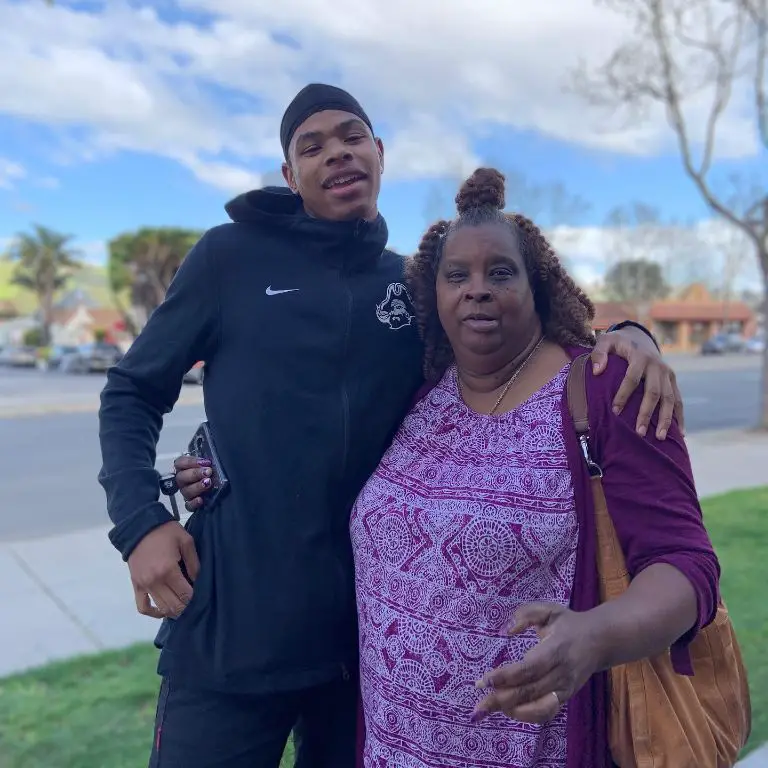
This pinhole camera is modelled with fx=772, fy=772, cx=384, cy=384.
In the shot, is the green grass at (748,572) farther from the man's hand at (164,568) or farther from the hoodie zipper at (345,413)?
the man's hand at (164,568)

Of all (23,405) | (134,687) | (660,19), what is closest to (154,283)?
(23,405)

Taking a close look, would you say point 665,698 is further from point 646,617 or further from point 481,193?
point 481,193

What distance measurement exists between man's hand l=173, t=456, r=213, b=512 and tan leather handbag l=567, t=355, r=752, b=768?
785 millimetres

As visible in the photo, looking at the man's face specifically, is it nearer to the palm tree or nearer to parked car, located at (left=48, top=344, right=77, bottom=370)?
parked car, located at (left=48, top=344, right=77, bottom=370)

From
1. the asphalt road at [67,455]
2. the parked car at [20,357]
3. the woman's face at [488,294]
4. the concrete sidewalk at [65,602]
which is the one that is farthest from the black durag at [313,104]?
the parked car at [20,357]

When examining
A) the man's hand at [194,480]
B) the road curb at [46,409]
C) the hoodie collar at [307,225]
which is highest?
the hoodie collar at [307,225]

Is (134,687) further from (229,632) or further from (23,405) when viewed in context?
(23,405)

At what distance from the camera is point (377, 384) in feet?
5.75

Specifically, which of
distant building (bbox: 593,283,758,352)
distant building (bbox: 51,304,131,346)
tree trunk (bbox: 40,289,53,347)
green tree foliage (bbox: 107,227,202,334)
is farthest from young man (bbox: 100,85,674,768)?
distant building (bbox: 51,304,131,346)

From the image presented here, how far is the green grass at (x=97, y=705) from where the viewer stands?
3039mm

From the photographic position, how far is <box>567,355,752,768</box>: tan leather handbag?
1403 millimetres

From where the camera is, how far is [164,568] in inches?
62.2

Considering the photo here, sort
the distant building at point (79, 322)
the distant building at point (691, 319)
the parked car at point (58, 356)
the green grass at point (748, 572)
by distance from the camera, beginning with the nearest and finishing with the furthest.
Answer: the green grass at point (748, 572) < the parked car at point (58, 356) < the distant building at point (691, 319) < the distant building at point (79, 322)

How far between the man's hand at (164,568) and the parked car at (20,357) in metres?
43.6
